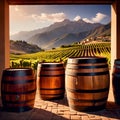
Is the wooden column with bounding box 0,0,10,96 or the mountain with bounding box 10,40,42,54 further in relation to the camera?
the mountain with bounding box 10,40,42,54

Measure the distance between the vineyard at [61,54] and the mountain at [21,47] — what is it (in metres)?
0.18

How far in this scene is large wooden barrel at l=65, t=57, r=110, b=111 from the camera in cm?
452

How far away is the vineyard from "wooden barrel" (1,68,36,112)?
4184mm

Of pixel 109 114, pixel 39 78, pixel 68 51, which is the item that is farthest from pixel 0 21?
pixel 68 51

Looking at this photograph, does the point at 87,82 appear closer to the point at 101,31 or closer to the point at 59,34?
the point at 101,31

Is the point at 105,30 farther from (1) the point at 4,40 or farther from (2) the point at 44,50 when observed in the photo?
(1) the point at 4,40

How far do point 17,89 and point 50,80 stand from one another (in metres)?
1.10

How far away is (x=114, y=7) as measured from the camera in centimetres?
666

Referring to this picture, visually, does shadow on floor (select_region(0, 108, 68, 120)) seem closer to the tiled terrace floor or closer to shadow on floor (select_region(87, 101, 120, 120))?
the tiled terrace floor

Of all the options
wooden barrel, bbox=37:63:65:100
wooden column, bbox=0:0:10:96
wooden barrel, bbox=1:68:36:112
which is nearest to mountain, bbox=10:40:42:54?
wooden column, bbox=0:0:10:96

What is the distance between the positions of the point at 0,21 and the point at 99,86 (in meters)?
2.78

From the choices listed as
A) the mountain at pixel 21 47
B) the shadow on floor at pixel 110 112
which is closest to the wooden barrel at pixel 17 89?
the shadow on floor at pixel 110 112

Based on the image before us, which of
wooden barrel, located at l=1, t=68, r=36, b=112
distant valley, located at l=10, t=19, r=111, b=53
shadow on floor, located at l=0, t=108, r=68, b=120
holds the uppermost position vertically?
distant valley, located at l=10, t=19, r=111, b=53

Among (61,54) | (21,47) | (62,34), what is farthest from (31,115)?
(62,34)
